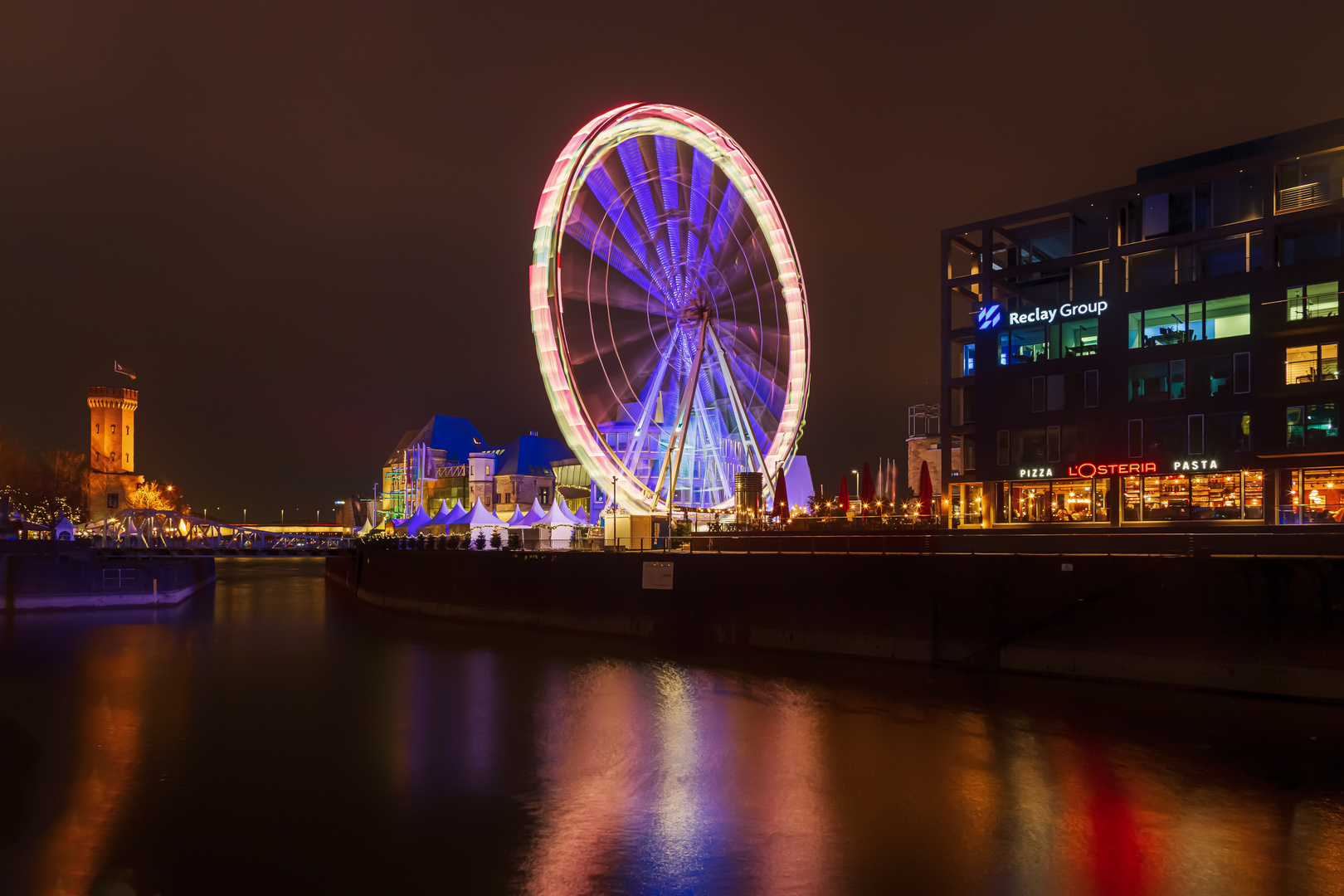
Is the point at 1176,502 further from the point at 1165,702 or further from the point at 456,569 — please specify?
the point at 456,569

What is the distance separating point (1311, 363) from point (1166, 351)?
4.55 meters

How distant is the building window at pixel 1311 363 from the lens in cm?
3167

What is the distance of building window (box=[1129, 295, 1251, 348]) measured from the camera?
33.8 m

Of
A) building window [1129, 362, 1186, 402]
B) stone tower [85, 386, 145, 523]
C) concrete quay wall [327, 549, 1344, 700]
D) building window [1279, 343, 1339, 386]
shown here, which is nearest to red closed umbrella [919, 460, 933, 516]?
building window [1129, 362, 1186, 402]

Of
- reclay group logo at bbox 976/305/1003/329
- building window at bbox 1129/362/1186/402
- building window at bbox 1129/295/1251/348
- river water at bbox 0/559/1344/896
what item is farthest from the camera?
reclay group logo at bbox 976/305/1003/329

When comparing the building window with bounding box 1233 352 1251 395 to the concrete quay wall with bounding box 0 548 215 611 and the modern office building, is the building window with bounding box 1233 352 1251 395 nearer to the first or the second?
the modern office building

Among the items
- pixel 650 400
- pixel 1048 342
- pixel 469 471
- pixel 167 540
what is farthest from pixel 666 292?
pixel 469 471

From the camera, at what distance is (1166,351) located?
35281 mm

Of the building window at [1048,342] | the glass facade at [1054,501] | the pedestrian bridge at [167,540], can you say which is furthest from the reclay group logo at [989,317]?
the pedestrian bridge at [167,540]

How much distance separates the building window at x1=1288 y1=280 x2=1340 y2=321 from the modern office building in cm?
5

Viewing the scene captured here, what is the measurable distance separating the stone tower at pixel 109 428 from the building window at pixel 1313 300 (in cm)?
13923

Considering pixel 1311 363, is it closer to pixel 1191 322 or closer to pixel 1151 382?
pixel 1191 322

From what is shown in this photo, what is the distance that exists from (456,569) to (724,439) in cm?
1413

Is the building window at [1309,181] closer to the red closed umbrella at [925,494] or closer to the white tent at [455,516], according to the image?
the red closed umbrella at [925,494]
